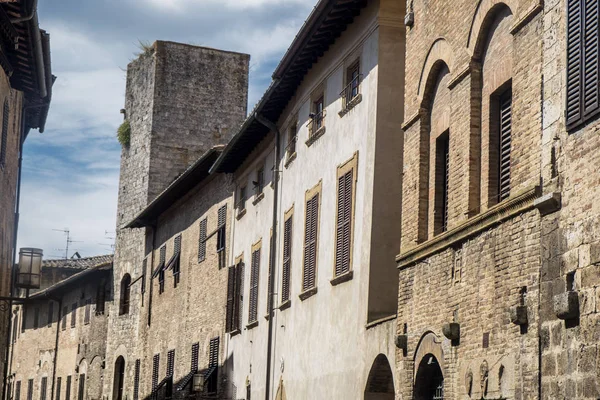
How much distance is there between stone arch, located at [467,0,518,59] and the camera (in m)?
12.5

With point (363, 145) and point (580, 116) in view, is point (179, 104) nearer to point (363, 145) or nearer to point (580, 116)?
point (363, 145)

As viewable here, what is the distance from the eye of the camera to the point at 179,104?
1467 inches

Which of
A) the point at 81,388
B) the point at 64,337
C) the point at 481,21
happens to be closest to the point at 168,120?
the point at 81,388

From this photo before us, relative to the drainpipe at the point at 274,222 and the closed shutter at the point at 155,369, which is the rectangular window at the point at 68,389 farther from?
the drainpipe at the point at 274,222

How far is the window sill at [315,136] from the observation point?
19.9 m

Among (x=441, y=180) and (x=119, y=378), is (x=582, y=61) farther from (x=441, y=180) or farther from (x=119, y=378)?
(x=119, y=378)

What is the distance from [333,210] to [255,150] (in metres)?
7.68

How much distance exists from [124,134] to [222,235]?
11854 millimetres

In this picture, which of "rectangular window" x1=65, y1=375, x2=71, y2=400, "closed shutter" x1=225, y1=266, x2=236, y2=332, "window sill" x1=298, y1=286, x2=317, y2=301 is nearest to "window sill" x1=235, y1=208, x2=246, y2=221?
"closed shutter" x1=225, y1=266, x2=236, y2=332

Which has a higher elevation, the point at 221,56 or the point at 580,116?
→ the point at 221,56

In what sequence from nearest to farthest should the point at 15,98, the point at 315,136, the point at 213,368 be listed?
the point at 315,136
the point at 15,98
the point at 213,368

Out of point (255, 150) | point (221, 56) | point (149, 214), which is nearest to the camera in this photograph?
point (255, 150)

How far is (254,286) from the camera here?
24906mm

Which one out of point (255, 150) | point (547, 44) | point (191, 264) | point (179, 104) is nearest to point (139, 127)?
point (179, 104)
